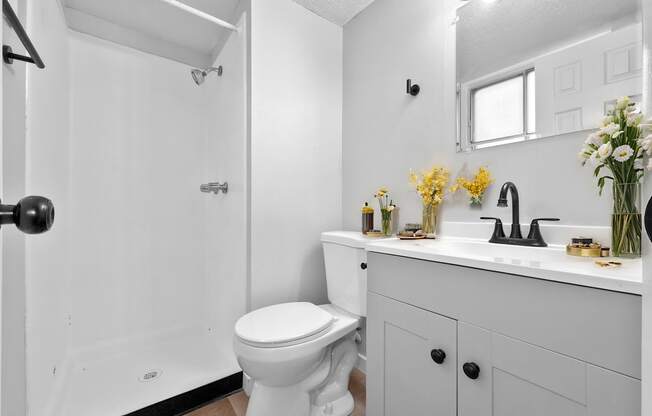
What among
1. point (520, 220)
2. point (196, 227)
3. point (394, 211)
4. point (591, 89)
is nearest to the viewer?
point (591, 89)

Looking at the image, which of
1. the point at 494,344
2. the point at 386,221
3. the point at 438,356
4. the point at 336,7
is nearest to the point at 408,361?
the point at 438,356

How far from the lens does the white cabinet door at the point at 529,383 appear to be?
23.4 inches

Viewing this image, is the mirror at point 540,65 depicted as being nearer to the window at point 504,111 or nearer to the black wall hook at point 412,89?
the window at point 504,111

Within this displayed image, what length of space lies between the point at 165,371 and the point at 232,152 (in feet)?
4.38

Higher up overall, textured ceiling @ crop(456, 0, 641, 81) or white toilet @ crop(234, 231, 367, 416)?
textured ceiling @ crop(456, 0, 641, 81)

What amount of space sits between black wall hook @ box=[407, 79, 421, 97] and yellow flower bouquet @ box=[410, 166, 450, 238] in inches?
16.2

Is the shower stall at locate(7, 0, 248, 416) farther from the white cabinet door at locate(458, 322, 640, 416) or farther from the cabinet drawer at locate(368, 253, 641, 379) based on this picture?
the white cabinet door at locate(458, 322, 640, 416)

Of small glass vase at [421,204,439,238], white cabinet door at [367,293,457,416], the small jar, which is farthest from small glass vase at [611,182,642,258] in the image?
the small jar

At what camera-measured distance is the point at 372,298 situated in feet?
3.82

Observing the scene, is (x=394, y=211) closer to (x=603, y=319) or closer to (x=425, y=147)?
(x=425, y=147)

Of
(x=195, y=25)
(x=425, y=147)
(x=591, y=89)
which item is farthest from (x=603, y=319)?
(x=195, y=25)

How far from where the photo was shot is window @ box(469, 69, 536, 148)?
1.12m

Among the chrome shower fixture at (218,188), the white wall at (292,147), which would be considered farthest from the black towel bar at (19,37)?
the chrome shower fixture at (218,188)

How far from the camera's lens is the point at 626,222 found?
2.70 feet
